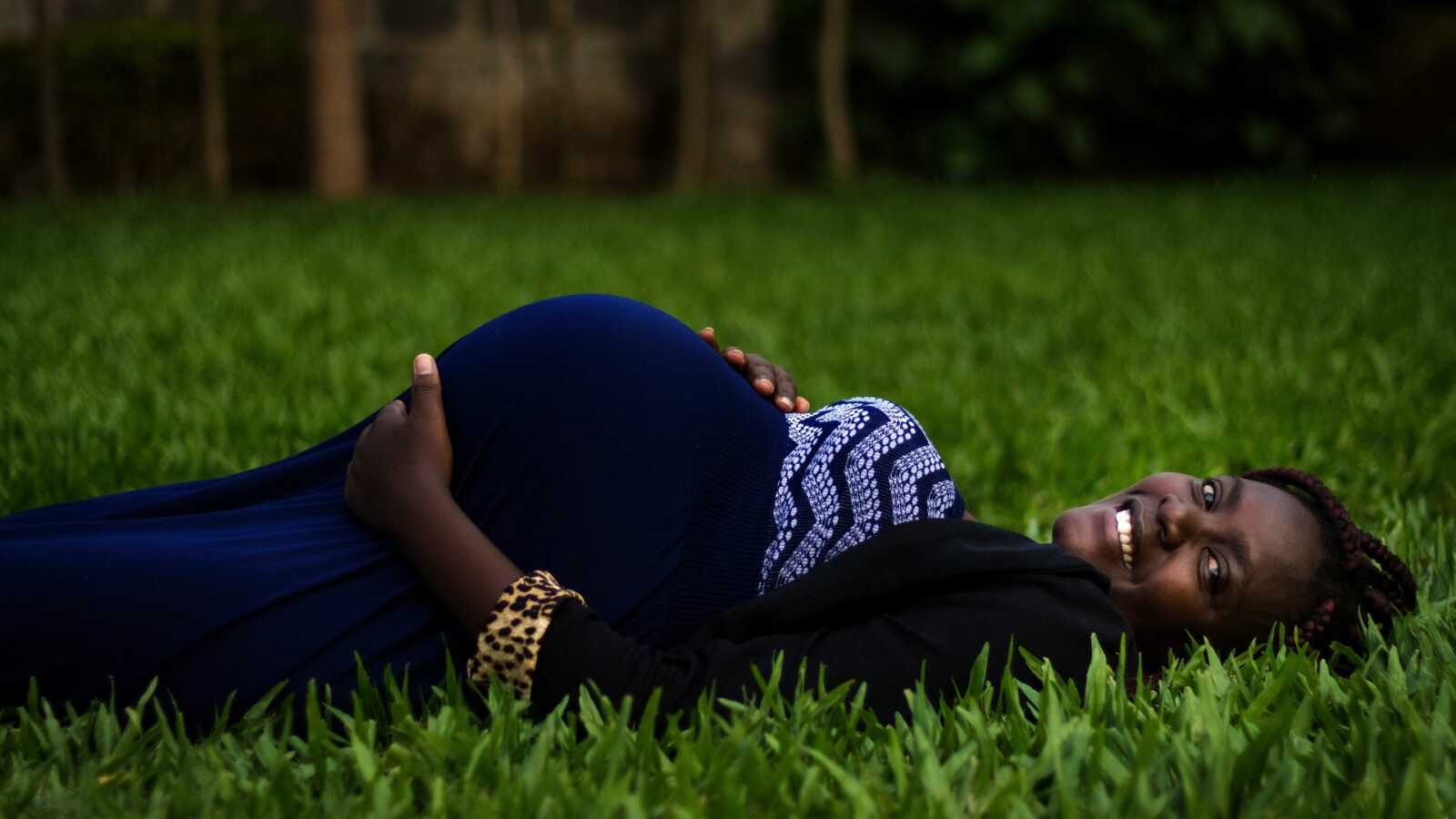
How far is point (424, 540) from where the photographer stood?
1.88 m

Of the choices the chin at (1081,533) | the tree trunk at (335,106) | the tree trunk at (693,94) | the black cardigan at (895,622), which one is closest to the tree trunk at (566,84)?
the tree trunk at (693,94)

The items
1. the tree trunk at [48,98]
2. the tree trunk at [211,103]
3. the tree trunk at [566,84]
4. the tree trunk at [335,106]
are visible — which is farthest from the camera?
the tree trunk at [566,84]

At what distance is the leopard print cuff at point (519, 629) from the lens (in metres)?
1.81

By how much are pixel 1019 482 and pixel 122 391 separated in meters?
2.62

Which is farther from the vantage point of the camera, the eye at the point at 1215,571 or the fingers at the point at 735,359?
the fingers at the point at 735,359

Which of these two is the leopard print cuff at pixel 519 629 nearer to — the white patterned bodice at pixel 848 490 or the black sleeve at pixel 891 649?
the black sleeve at pixel 891 649

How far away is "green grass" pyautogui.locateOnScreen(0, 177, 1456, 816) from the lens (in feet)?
5.57

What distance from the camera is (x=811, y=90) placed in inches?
516

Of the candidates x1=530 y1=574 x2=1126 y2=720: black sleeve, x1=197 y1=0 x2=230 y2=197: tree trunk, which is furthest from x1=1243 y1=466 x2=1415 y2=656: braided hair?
x1=197 y1=0 x2=230 y2=197: tree trunk

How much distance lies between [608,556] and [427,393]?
356mm

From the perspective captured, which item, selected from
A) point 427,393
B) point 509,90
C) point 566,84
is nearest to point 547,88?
point 509,90

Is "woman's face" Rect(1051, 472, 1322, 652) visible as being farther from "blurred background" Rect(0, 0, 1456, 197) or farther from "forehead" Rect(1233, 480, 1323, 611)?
"blurred background" Rect(0, 0, 1456, 197)

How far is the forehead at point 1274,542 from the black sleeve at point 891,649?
1.02 ft

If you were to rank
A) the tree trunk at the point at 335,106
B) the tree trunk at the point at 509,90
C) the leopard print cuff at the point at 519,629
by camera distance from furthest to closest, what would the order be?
the tree trunk at the point at 509,90, the tree trunk at the point at 335,106, the leopard print cuff at the point at 519,629
